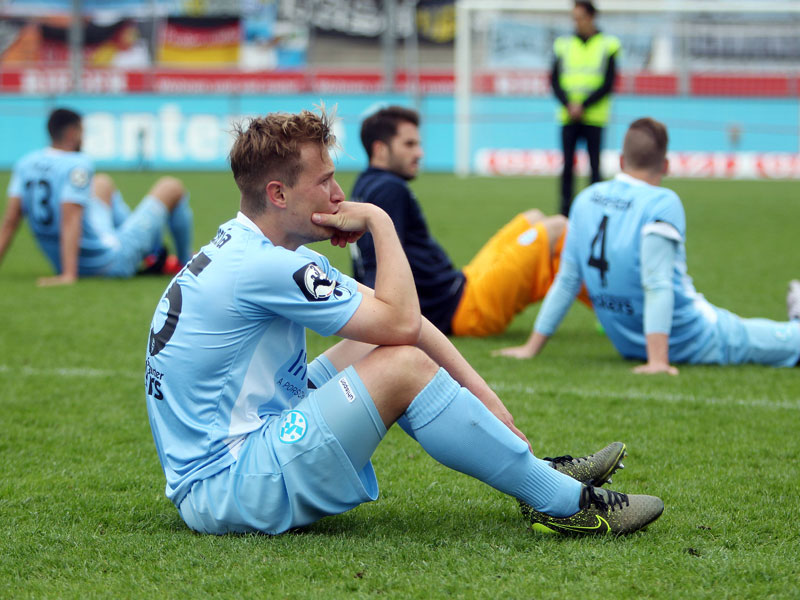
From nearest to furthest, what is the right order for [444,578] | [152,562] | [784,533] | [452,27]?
Answer: 1. [444,578]
2. [152,562]
3. [784,533]
4. [452,27]

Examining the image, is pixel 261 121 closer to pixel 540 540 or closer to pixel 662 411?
pixel 540 540

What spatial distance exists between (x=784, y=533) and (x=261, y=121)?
6.67 feet

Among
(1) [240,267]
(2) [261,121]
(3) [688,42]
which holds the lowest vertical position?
(1) [240,267]

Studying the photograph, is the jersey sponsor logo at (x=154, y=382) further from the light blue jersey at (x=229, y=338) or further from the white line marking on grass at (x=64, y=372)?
the white line marking on grass at (x=64, y=372)

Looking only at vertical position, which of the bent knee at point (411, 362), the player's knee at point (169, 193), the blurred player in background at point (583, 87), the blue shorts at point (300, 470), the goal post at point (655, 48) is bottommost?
the blue shorts at point (300, 470)

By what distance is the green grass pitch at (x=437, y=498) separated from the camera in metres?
2.85

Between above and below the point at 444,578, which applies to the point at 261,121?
above

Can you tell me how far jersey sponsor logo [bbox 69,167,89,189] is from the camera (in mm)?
8898

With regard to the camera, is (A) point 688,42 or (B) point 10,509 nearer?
(B) point 10,509

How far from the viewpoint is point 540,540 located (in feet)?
10.4

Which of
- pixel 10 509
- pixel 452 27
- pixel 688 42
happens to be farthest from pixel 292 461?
pixel 452 27

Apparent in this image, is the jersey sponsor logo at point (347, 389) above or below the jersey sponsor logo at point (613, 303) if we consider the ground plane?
above

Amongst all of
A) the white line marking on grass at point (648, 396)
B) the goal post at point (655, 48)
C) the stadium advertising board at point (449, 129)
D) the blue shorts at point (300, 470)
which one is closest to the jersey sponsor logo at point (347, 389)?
the blue shorts at point (300, 470)

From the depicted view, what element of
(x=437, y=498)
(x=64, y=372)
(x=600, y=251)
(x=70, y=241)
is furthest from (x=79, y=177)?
(x=437, y=498)
